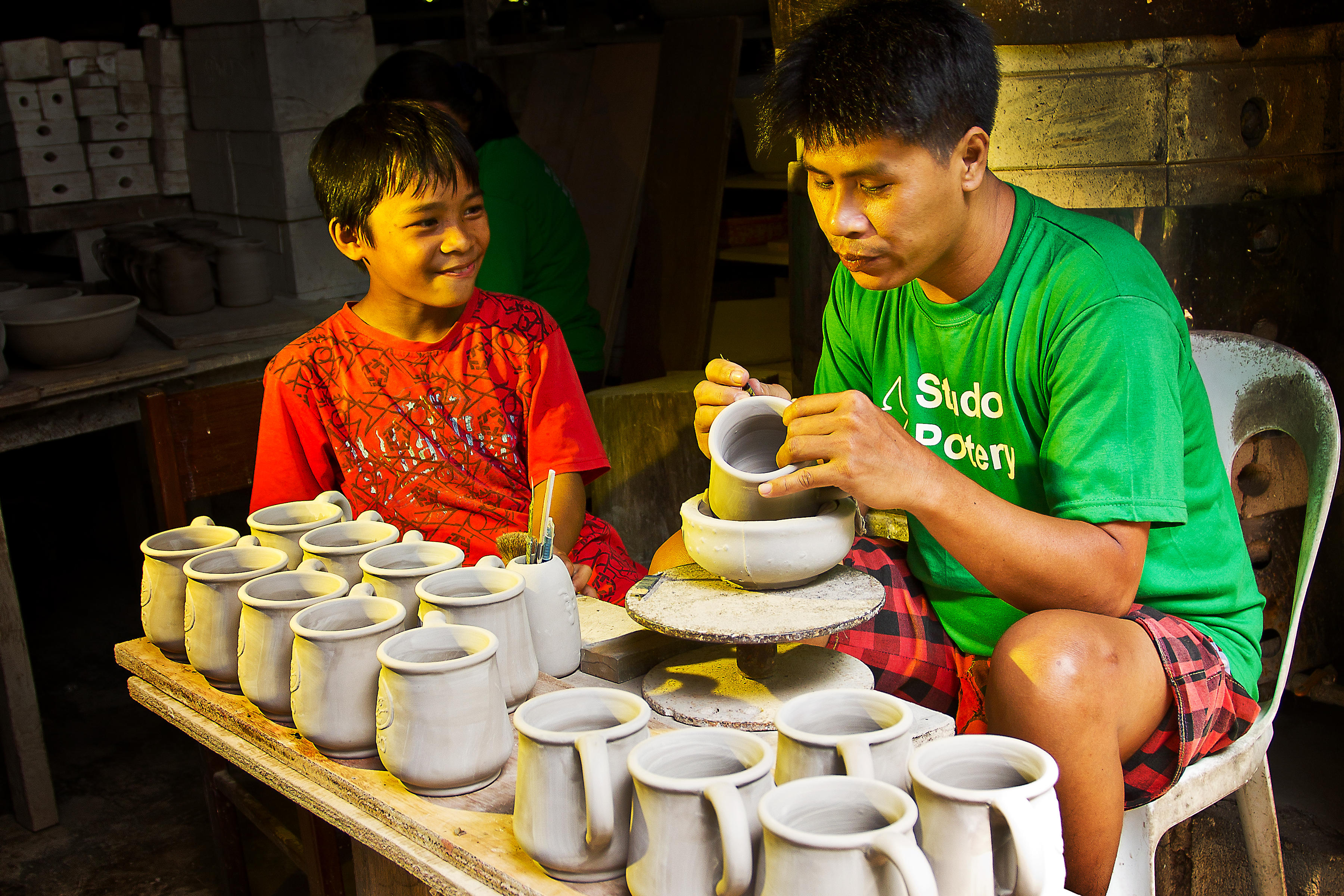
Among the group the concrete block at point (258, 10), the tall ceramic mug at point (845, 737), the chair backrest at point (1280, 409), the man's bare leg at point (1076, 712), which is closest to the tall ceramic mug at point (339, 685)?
the tall ceramic mug at point (845, 737)

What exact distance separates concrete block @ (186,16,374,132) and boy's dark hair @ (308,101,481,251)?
2.42m

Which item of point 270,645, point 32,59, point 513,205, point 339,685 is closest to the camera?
point 339,685

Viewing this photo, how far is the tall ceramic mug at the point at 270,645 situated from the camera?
4.71 ft

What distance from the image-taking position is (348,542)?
1.75m

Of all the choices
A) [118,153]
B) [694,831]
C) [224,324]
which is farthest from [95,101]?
[694,831]

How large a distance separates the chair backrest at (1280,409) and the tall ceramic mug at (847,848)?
1.10 metres

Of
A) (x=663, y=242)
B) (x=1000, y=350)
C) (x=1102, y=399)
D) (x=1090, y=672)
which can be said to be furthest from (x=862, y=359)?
(x=663, y=242)

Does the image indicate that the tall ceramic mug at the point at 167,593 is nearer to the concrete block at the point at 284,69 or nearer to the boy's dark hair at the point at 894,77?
the boy's dark hair at the point at 894,77

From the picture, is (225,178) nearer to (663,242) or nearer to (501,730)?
(663,242)

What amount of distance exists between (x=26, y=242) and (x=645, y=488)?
141 inches

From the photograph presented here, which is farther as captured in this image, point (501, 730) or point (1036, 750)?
point (501, 730)

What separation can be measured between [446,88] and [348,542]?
1.97 metres

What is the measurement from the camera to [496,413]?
2.32 meters

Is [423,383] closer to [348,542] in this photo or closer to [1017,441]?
[348,542]
